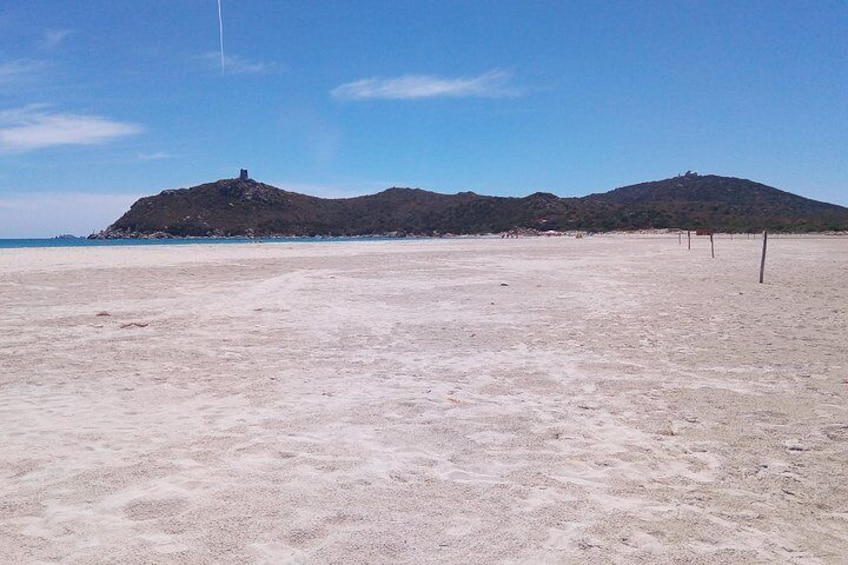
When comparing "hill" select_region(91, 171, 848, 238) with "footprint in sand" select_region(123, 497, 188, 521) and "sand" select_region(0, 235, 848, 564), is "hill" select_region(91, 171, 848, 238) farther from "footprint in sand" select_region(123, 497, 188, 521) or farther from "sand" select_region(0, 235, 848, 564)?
"footprint in sand" select_region(123, 497, 188, 521)

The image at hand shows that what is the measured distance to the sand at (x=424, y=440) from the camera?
3.00m

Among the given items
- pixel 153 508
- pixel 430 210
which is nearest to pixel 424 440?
pixel 153 508

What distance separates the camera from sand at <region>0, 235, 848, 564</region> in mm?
2998

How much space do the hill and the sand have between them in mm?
95457

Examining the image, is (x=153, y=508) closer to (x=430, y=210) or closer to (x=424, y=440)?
(x=424, y=440)

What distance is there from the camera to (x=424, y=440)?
4.45 meters

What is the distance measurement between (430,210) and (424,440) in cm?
14444

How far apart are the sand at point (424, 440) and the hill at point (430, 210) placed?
95.5 metres

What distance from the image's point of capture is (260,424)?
4.76 m

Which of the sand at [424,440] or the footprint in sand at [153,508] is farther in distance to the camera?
the footprint in sand at [153,508]

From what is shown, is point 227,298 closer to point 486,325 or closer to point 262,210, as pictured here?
point 486,325

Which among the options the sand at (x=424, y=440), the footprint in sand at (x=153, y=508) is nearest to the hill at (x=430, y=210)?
the sand at (x=424, y=440)

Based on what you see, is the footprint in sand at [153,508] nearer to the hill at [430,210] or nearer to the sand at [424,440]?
the sand at [424,440]

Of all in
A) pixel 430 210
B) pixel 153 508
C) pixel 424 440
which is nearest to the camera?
pixel 153 508
